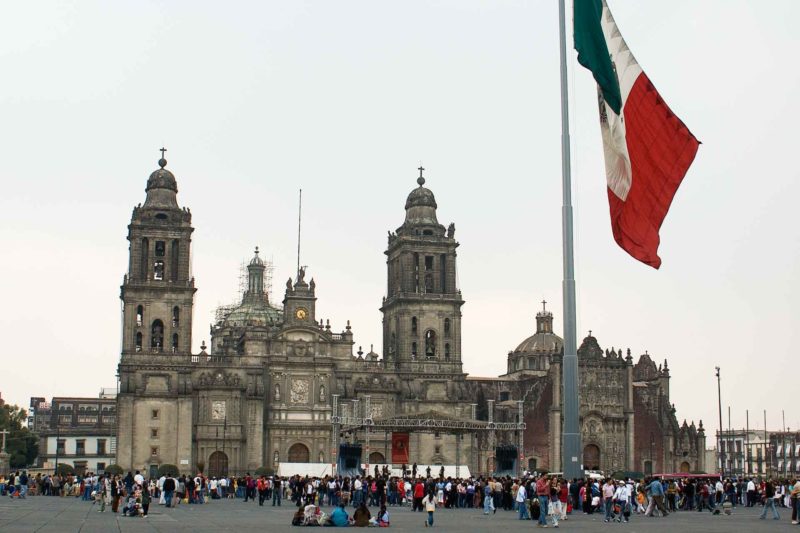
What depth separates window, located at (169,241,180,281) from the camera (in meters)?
81.6

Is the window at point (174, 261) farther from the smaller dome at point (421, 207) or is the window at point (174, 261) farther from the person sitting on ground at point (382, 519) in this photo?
the person sitting on ground at point (382, 519)

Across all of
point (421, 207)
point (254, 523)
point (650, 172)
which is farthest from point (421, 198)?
point (650, 172)

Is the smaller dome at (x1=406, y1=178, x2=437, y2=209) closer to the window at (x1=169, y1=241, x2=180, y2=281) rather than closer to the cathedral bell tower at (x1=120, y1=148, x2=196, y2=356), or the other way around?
the cathedral bell tower at (x1=120, y1=148, x2=196, y2=356)

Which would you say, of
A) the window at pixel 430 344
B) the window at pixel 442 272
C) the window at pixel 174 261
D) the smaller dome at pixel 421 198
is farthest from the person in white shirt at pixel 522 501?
the smaller dome at pixel 421 198

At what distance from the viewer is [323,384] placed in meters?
82.4

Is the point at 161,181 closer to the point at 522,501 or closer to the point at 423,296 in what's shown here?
the point at 423,296

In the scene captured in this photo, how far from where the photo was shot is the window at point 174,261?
3211 inches

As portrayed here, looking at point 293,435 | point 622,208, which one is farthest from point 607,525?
point 293,435

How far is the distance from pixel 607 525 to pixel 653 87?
1386cm

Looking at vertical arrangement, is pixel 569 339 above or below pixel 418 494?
above

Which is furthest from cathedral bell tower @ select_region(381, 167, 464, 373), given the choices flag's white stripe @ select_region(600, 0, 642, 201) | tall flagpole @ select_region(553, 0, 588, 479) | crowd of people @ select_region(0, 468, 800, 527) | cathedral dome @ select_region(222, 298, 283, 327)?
flag's white stripe @ select_region(600, 0, 642, 201)

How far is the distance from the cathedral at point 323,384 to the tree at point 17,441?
27333 millimetres

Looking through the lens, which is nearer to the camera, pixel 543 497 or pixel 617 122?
pixel 617 122

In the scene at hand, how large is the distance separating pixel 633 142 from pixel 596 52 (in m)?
1.90
